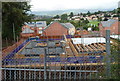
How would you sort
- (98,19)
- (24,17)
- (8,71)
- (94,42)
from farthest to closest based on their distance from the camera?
(24,17) → (94,42) → (98,19) → (8,71)

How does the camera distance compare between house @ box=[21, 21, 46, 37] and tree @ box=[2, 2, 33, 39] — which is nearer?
house @ box=[21, 21, 46, 37]

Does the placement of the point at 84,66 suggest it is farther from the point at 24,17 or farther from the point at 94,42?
the point at 24,17

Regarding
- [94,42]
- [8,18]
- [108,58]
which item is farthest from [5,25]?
[108,58]

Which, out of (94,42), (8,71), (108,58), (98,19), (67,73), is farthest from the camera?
(94,42)

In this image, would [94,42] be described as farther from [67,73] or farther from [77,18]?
[67,73]

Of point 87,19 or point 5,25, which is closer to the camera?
point 87,19

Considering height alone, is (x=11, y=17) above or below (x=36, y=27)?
above

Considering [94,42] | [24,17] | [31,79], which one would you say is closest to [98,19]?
[31,79]

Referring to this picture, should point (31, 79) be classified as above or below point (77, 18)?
below

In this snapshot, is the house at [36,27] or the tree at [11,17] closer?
the house at [36,27]

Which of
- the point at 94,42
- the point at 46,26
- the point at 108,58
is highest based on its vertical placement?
the point at 46,26

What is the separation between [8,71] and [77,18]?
3.48 ft

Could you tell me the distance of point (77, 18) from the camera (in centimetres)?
219

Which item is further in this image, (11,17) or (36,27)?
(11,17)
